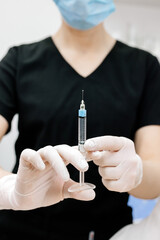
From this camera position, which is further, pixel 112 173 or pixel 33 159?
pixel 112 173

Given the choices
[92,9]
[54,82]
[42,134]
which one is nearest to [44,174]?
[42,134]

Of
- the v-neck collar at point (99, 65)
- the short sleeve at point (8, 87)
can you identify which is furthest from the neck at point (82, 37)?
the short sleeve at point (8, 87)

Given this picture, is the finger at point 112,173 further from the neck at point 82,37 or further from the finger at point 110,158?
the neck at point 82,37

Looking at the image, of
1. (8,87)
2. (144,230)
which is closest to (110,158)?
(144,230)

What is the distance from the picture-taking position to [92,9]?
104cm

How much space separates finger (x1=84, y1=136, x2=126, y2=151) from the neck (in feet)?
1.67

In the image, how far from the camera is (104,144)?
2.30 ft

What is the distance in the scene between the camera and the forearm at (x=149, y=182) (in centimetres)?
92

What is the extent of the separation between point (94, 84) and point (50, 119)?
203 millimetres

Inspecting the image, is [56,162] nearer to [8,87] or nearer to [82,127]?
[82,127]

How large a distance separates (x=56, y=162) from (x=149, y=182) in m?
0.39

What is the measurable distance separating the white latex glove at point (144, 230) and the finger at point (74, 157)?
45 centimetres

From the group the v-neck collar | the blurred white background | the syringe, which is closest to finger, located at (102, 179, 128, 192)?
the syringe

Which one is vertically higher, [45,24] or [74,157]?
[45,24]
